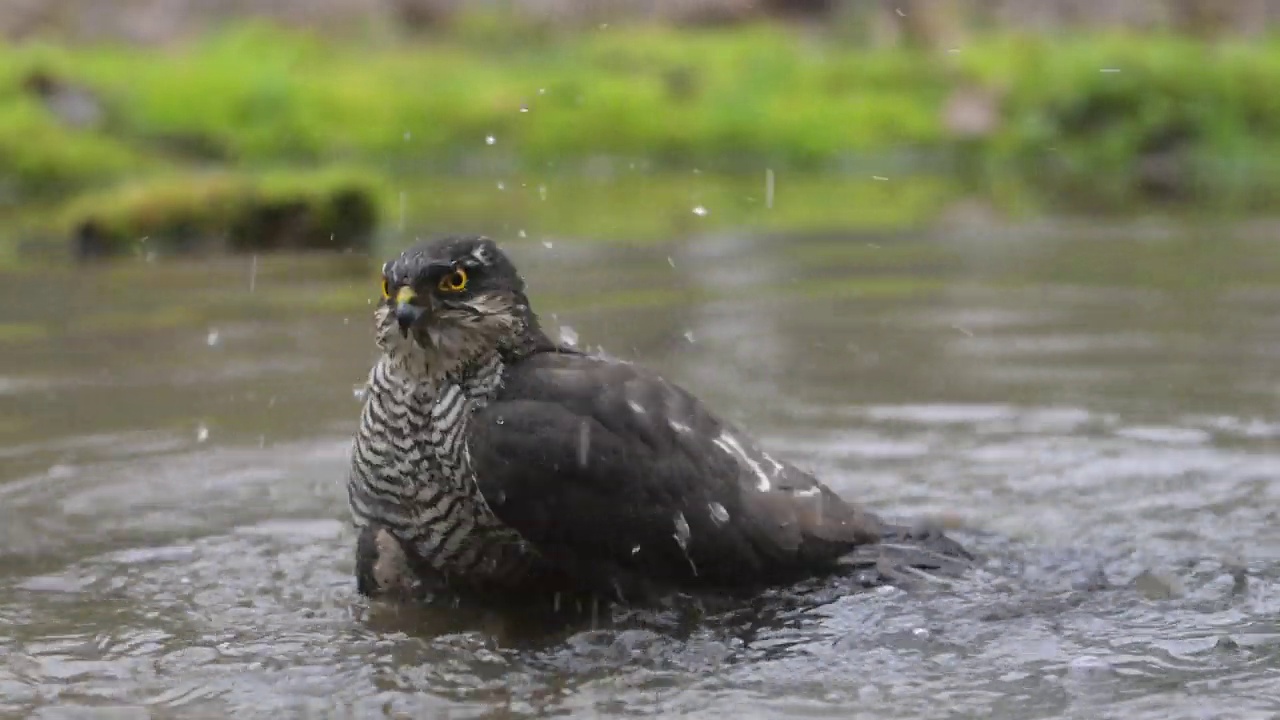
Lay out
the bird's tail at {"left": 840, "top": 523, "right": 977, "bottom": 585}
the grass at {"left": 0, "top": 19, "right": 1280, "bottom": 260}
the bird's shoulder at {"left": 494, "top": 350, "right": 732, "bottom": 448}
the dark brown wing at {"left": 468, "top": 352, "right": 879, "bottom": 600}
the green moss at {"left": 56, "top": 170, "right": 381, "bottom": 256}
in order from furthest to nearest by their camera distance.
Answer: the grass at {"left": 0, "top": 19, "right": 1280, "bottom": 260} < the green moss at {"left": 56, "top": 170, "right": 381, "bottom": 256} < the bird's tail at {"left": 840, "top": 523, "right": 977, "bottom": 585} < the bird's shoulder at {"left": 494, "top": 350, "right": 732, "bottom": 448} < the dark brown wing at {"left": 468, "top": 352, "right": 879, "bottom": 600}

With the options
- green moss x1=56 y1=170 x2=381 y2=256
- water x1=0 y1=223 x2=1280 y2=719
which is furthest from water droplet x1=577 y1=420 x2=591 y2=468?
green moss x1=56 y1=170 x2=381 y2=256

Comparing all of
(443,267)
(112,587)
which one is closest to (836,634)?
(443,267)

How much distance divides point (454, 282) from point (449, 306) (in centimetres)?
6

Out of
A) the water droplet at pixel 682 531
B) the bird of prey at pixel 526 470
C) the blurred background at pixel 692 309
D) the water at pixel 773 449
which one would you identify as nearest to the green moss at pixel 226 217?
the blurred background at pixel 692 309

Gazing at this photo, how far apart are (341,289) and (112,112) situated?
972cm

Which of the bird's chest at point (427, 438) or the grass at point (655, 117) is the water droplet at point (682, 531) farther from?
the grass at point (655, 117)

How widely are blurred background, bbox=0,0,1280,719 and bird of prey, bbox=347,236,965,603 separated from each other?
0.21 metres

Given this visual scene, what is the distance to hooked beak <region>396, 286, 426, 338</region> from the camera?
4875 mm

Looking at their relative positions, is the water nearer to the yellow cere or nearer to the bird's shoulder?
the bird's shoulder

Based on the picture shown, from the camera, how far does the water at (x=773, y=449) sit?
4508mm

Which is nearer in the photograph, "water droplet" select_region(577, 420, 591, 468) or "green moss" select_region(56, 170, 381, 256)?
"water droplet" select_region(577, 420, 591, 468)

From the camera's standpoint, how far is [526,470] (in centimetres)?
479

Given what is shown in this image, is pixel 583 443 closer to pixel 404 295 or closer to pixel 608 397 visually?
pixel 608 397

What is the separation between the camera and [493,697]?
4465mm
